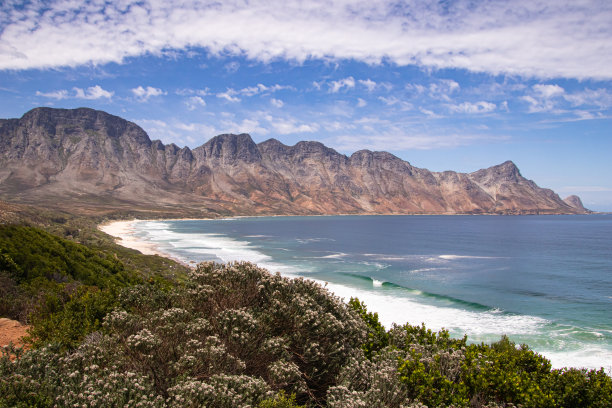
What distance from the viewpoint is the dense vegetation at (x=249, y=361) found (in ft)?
19.2

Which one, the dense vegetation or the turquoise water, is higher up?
the dense vegetation

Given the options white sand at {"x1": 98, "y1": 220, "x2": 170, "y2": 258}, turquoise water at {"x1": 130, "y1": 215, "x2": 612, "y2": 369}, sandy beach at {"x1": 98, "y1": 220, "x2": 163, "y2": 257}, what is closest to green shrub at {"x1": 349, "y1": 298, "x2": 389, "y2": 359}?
turquoise water at {"x1": 130, "y1": 215, "x2": 612, "y2": 369}

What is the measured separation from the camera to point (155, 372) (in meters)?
6.77

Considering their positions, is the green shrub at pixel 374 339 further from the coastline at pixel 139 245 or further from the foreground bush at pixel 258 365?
the coastline at pixel 139 245

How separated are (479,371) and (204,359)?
6.39 m

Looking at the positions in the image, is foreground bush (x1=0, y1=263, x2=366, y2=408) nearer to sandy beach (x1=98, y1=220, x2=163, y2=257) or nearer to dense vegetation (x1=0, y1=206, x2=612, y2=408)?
dense vegetation (x1=0, y1=206, x2=612, y2=408)

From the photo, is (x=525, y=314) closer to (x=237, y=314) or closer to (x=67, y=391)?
(x=237, y=314)

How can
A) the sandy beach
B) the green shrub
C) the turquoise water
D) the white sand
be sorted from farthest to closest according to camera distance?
1. the sandy beach
2. the white sand
3. the turquoise water
4. the green shrub

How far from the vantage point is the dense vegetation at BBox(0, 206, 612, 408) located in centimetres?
584

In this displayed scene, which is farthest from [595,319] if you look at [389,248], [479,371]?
[389,248]

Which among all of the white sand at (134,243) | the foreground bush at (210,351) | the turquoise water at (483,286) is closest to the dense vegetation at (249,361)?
the foreground bush at (210,351)

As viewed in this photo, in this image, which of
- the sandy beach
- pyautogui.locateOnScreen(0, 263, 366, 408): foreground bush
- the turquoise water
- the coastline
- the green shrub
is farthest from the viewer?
the sandy beach

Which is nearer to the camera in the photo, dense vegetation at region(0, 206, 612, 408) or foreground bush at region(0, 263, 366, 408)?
foreground bush at region(0, 263, 366, 408)

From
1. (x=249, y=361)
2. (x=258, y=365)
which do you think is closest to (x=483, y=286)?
(x=258, y=365)
